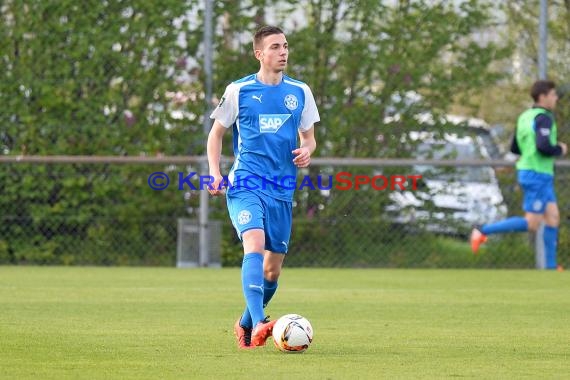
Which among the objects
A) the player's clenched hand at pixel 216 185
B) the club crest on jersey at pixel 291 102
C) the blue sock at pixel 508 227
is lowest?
the blue sock at pixel 508 227

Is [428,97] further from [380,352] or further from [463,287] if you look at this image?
[380,352]

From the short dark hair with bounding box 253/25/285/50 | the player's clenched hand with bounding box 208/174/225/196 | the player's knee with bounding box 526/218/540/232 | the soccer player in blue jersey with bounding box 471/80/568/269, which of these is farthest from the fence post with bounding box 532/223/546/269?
the player's clenched hand with bounding box 208/174/225/196

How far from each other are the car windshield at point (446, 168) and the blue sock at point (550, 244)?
4.08ft

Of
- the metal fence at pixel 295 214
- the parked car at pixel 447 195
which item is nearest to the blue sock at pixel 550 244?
the metal fence at pixel 295 214

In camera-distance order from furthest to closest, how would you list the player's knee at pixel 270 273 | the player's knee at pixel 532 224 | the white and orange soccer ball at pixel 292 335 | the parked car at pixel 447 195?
the parked car at pixel 447 195
the player's knee at pixel 532 224
the player's knee at pixel 270 273
the white and orange soccer ball at pixel 292 335

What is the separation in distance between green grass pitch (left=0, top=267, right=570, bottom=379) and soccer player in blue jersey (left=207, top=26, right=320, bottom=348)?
534mm

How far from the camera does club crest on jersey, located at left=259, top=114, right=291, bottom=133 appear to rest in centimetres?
739

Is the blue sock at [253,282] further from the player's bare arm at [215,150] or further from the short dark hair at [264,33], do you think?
the short dark hair at [264,33]

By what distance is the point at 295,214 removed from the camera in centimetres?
1534

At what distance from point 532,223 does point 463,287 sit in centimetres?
201

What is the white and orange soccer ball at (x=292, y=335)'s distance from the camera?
6500 mm

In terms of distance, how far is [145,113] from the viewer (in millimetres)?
15266

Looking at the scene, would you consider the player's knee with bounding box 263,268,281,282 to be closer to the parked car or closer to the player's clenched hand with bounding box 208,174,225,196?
the player's clenched hand with bounding box 208,174,225,196

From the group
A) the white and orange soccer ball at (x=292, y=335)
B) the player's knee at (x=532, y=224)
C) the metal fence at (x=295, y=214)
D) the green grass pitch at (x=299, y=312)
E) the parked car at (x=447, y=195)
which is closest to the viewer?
the green grass pitch at (x=299, y=312)
